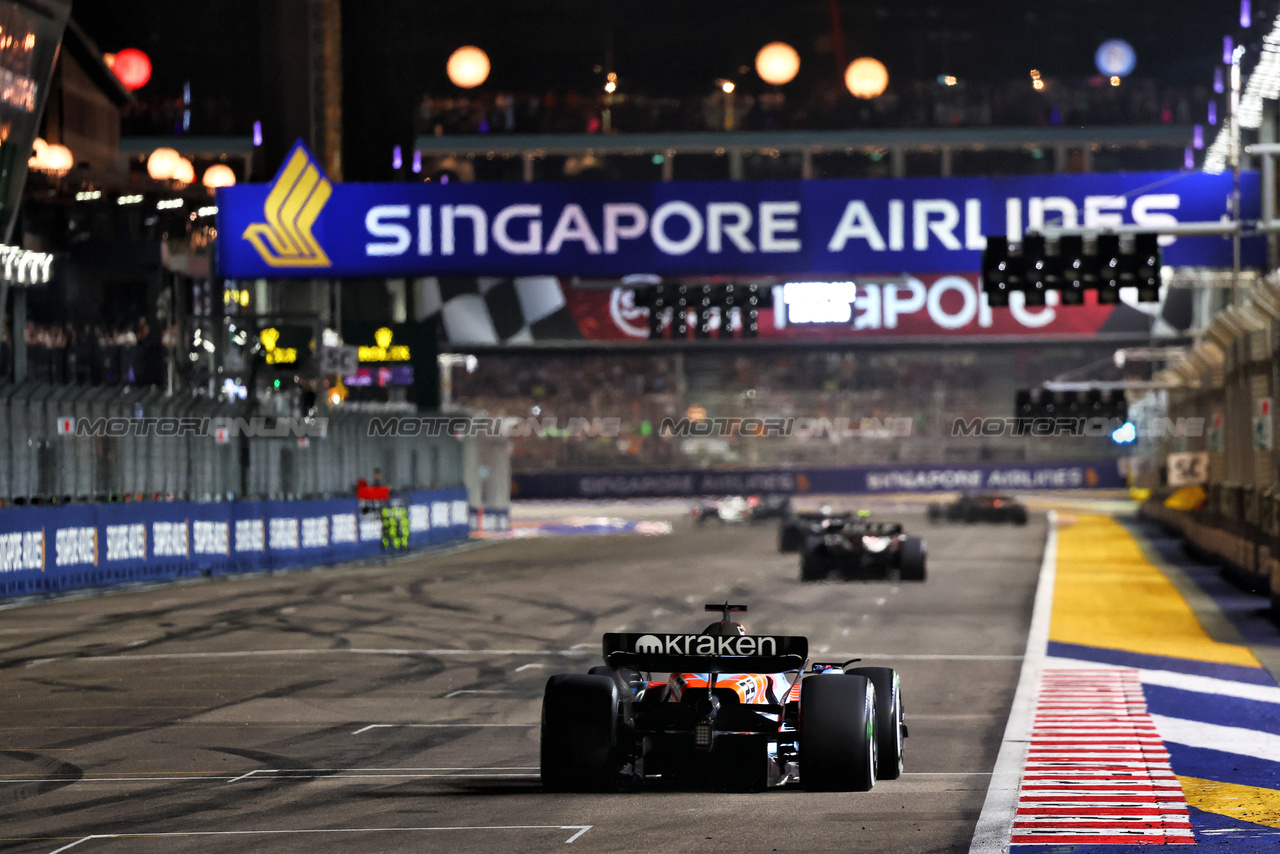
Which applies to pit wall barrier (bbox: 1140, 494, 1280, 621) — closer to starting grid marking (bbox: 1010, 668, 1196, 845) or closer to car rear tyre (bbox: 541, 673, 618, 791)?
starting grid marking (bbox: 1010, 668, 1196, 845)

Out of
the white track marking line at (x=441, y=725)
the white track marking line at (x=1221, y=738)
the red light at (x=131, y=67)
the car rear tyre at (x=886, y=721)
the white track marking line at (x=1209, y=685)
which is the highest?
the red light at (x=131, y=67)

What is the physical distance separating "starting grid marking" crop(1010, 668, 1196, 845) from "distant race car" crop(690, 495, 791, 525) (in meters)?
54.3

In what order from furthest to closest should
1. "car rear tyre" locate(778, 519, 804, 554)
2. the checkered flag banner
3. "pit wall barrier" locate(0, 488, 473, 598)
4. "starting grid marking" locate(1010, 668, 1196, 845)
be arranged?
the checkered flag banner, "car rear tyre" locate(778, 519, 804, 554), "pit wall barrier" locate(0, 488, 473, 598), "starting grid marking" locate(1010, 668, 1196, 845)

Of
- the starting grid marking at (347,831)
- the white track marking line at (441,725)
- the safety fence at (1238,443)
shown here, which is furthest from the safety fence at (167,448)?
the starting grid marking at (347,831)

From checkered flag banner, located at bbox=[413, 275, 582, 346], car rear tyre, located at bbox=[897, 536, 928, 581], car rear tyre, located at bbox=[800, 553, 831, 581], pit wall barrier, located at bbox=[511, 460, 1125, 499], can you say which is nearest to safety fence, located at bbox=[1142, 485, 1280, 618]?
car rear tyre, located at bbox=[897, 536, 928, 581]

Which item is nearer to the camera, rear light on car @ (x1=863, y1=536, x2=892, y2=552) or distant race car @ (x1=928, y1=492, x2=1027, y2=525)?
rear light on car @ (x1=863, y1=536, x2=892, y2=552)

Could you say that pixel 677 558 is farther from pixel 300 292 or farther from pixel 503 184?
pixel 503 184

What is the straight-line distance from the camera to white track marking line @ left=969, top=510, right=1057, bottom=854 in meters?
9.70

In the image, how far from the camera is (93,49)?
56.9 m

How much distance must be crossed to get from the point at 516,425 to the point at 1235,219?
2360 inches

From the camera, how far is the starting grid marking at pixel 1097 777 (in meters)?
9.91

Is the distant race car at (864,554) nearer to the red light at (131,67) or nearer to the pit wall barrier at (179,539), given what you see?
the pit wall barrier at (179,539)

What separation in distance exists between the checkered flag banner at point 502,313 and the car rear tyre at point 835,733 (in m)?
59.3

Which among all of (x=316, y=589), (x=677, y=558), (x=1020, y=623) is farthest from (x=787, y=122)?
(x=1020, y=623)
